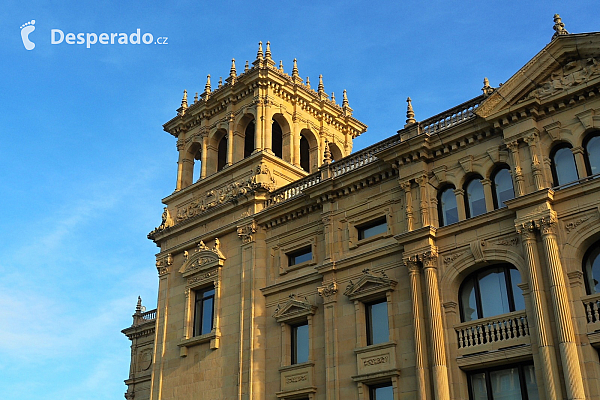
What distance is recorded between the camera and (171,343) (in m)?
33.8

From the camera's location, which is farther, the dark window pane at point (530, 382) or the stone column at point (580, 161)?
the stone column at point (580, 161)

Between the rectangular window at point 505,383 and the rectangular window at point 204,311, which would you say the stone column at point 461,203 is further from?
the rectangular window at point 204,311

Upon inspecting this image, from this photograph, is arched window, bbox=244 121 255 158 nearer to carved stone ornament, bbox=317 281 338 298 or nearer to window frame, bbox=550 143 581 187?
carved stone ornament, bbox=317 281 338 298

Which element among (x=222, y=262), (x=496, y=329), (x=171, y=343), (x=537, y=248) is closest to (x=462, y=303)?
(x=496, y=329)

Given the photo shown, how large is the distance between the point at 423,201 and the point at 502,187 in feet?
9.79

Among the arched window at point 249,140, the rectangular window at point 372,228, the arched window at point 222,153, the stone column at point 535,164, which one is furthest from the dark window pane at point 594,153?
the arched window at point 222,153

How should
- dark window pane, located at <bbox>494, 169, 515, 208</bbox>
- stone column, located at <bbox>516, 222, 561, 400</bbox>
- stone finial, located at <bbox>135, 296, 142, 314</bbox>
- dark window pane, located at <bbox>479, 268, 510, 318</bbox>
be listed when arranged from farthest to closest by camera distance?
stone finial, located at <bbox>135, 296, 142, 314</bbox>, dark window pane, located at <bbox>494, 169, 515, 208</bbox>, dark window pane, located at <bbox>479, 268, 510, 318</bbox>, stone column, located at <bbox>516, 222, 561, 400</bbox>

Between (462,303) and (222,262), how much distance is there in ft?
41.9

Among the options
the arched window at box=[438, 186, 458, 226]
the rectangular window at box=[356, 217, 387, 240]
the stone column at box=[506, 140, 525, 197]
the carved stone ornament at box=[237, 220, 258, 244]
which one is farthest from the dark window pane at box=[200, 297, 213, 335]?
the stone column at box=[506, 140, 525, 197]

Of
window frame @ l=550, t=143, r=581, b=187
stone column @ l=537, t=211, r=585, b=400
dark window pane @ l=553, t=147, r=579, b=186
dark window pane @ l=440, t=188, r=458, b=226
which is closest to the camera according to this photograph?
stone column @ l=537, t=211, r=585, b=400

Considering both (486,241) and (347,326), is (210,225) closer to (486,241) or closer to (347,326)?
(347,326)

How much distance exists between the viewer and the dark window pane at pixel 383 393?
25078mm

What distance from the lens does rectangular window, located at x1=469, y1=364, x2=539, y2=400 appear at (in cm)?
2162

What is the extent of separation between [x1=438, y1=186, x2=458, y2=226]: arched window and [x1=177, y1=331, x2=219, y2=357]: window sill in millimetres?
12095
